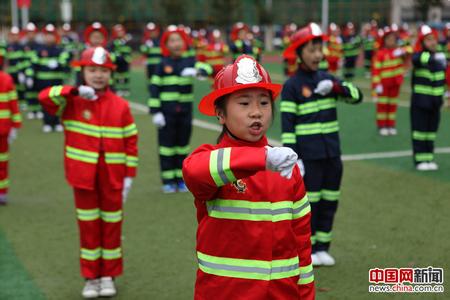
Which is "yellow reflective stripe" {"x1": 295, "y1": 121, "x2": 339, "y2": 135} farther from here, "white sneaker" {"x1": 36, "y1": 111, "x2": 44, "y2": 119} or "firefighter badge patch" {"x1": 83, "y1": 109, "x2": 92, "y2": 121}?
"white sneaker" {"x1": 36, "y1": 111, "x2": 44, "y2": 119}

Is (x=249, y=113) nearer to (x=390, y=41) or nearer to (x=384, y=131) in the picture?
(x=384, y=131)

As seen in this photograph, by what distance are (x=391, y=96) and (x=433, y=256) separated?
7828 mm

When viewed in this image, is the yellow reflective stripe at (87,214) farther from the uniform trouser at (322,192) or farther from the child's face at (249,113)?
the child's face at (249,113)

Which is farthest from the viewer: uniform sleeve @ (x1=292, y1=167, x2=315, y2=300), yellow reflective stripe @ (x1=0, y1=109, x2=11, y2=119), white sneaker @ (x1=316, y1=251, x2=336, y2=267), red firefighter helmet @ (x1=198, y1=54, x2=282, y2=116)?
yellow reflective stripe @ (x1=0, y1=109, x2=11, y2=119)

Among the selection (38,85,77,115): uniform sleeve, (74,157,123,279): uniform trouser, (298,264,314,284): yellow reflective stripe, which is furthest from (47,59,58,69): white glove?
(298,264,314,284): yellow reflective stripe

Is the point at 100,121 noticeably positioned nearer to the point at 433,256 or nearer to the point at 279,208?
the point at 279,208

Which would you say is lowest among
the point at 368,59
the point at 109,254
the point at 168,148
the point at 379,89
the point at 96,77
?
Answer: the point at 109,254

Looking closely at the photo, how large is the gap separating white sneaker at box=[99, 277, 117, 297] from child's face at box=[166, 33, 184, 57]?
14.0 feet

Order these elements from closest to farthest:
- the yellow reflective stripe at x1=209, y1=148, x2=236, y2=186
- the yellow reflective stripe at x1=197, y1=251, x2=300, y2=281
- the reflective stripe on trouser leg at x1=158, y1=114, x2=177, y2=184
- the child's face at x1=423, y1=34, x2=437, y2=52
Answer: the yellow reflective stripe at x1=209, y1=148, x2=236, y2=186 < the yellow reflective stripe at x1=197, y1=251, x2=300, y2=281 < the reflective stripe on trouser leg at x1=158, y1=114, x2=177, y2=184 < the child's face at x1=423, y1=34, x2=437, y2=52

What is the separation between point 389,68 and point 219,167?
1172 centimetres

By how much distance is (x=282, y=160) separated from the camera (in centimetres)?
286

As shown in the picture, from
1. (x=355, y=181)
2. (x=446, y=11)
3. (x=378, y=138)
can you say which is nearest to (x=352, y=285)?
(x=355, y=181)

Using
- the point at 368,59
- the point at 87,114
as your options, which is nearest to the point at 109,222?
the point at 87,114

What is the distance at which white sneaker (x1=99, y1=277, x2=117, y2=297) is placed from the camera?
19.2 ft
